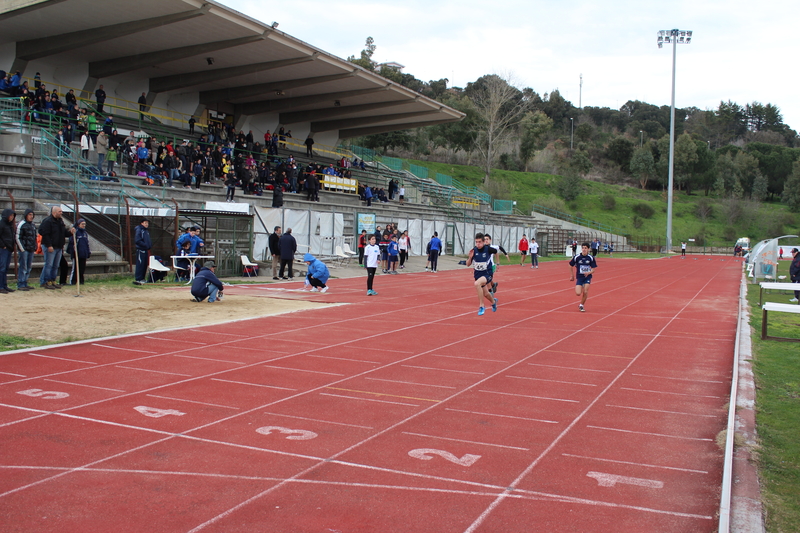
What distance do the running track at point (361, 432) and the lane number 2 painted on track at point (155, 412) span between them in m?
0.04

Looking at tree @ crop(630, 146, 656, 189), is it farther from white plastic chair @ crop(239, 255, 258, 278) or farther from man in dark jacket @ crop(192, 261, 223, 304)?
man in dark jacket @ crop(192, 261, 223, 304)

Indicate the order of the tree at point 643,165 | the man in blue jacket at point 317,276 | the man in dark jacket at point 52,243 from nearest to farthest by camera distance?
the man in dark jacket at point 52,243 < the man in blue jacket at point 317,276 < the tree at point 643,165

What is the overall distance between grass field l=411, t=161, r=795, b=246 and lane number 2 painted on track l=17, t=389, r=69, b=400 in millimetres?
70588

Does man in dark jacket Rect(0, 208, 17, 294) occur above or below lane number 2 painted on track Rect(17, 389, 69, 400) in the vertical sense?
above

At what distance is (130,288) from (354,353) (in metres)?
10.5

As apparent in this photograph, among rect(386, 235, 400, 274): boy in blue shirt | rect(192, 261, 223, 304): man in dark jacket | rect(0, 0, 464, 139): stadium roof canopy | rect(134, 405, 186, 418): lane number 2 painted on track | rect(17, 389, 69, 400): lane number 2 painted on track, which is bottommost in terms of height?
rect(134, 405, 186, 418): lane number 2 painted on track

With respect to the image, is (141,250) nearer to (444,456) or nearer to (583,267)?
(583,267)

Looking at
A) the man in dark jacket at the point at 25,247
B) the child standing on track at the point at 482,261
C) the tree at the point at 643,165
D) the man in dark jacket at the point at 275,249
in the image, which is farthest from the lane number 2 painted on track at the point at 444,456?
the tree at the point at 643,165

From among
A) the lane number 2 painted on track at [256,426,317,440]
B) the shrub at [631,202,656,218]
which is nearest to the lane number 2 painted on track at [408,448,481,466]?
the lane number 2 painted on track at [256,426,317,440]

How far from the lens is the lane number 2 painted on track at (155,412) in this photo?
6.69 metres

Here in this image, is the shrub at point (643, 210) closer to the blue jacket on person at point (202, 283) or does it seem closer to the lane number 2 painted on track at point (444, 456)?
the blue jacket on person at point (202, 283)

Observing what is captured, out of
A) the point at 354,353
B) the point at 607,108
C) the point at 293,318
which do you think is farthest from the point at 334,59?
the point at 607,108

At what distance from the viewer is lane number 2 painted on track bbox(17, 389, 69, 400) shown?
23.5 ft

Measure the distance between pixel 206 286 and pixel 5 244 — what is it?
4.73 m
